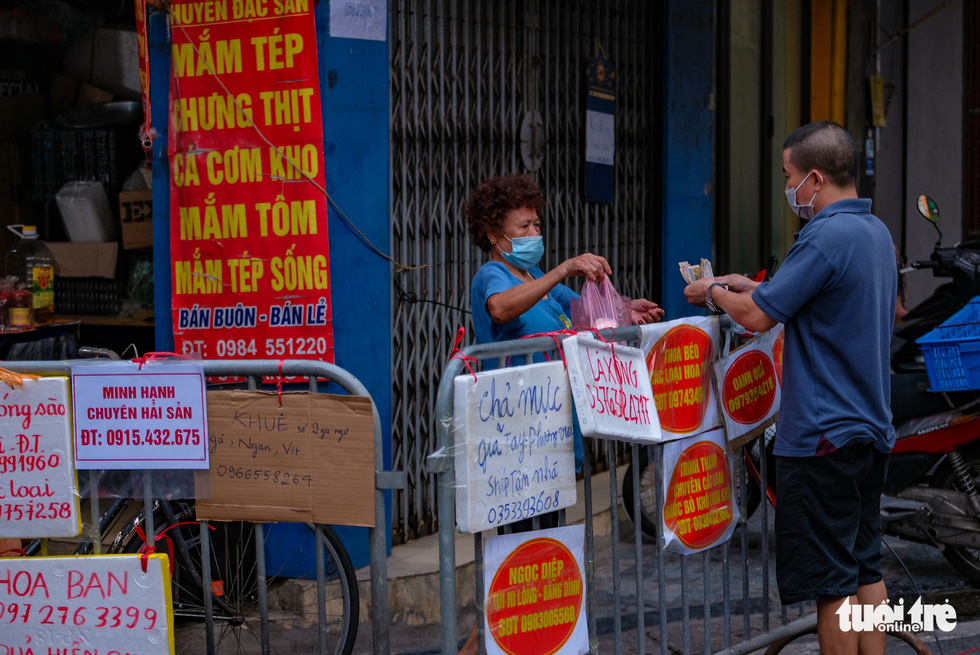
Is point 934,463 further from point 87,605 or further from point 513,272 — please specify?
point 87,605

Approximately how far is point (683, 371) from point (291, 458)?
55.1 inches

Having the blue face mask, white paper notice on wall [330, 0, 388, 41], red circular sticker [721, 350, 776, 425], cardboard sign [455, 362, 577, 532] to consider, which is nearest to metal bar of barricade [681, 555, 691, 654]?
red circular sticker [721, 350, 776, 425]

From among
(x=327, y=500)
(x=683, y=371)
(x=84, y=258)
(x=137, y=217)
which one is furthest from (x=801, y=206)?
(x=84, y=258)

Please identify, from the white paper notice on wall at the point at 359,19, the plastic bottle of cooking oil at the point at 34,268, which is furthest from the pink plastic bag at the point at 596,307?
the plastic bottle of cooking oil at the point at 34,268

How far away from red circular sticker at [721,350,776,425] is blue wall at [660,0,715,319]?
3503mm

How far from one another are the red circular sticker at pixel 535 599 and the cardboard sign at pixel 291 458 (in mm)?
445

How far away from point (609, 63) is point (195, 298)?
11.2 feet

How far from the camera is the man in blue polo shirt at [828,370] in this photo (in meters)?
3.38

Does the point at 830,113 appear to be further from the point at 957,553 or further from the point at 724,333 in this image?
the point at 724,333

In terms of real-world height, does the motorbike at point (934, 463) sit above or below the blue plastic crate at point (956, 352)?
below

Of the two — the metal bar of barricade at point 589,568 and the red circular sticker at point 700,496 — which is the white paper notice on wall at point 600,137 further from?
the metal bar of barricade at point 589,568

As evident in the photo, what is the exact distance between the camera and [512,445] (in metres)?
3.09

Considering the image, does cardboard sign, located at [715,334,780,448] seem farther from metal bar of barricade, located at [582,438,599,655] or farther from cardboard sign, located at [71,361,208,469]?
cardboard sign, located at [71,361,208,469]

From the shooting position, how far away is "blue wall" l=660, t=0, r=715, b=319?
24.8 ft
